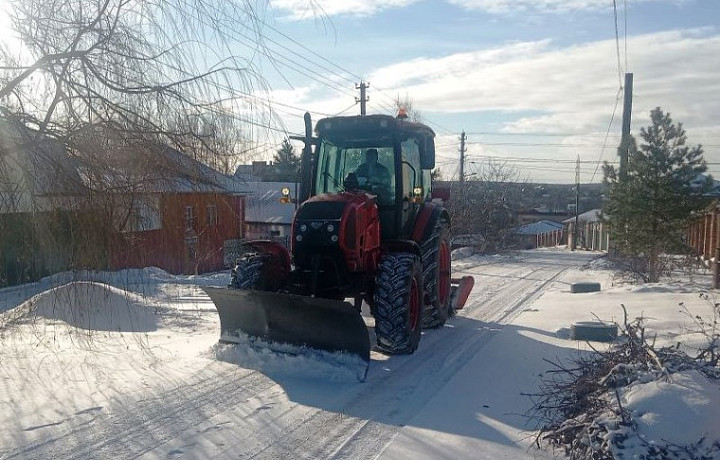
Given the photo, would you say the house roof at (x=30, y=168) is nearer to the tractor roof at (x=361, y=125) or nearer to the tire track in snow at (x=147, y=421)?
the tire track in snow at (x=147, y=421)

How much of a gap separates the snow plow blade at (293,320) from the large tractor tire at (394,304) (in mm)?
653

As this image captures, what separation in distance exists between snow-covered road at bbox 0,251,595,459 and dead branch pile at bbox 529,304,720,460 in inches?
13.2

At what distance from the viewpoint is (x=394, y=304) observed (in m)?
7.07

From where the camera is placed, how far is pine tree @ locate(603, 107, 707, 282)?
16.1 m

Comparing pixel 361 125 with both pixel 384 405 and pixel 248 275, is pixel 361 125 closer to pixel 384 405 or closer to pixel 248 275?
pixel 248 275

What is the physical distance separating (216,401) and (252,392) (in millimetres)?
392

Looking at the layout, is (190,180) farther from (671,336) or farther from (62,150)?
(671,336)

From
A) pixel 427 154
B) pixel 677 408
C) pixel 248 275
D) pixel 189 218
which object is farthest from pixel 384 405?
pixel 427 154

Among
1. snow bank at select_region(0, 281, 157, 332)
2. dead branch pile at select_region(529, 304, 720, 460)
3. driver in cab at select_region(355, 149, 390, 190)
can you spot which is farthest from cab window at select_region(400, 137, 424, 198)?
snow bank at select_region(0, 281, 157, 332)

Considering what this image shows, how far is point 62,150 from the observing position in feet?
15.8

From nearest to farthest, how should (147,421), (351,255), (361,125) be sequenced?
(147,421) → (351,255) → (361,125)

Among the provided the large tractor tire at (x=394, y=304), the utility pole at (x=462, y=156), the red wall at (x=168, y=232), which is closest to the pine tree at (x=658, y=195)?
the large tractor tire at (x=394, y=304)

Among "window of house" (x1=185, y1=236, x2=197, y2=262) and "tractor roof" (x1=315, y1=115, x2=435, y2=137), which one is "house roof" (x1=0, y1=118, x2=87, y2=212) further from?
"tractor roof" (x1=315, y1=115, x2=435, y2=137)

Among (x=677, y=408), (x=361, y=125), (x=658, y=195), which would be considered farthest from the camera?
(x=658, y=195)
